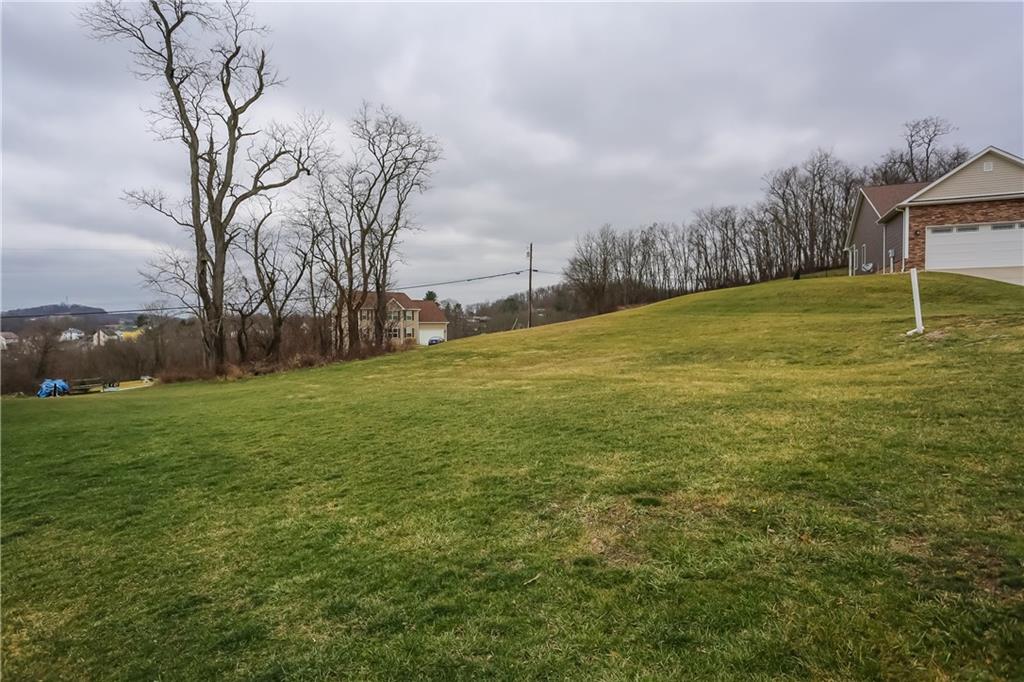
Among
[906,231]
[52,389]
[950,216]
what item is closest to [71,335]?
[52,389]

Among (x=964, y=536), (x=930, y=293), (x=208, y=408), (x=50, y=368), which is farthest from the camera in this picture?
(x=50, y=368)

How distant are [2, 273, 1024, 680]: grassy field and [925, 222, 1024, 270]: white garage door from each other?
17690 mm

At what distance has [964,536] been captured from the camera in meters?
2.94

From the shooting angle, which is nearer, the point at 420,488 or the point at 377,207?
the point at 420,488

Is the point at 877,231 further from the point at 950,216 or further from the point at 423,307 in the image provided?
the point at 423,307

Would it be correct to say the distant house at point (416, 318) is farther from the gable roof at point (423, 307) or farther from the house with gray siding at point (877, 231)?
the house with gray siding at point (877, 231)

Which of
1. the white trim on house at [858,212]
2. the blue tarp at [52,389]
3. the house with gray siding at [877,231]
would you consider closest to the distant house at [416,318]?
the blue tarp at [52,389]

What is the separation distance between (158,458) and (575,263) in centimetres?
5533

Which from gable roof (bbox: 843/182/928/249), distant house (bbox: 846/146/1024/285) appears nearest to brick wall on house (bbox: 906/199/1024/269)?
distant house (bbox: 846/146/1024/285)

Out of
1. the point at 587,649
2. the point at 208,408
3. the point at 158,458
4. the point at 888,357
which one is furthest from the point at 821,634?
the point at 208,408

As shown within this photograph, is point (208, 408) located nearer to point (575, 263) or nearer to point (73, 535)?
point (73, 535)

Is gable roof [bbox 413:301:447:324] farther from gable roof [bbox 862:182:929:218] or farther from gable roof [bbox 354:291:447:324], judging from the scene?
gable roof [bbox 862:182:929:218]

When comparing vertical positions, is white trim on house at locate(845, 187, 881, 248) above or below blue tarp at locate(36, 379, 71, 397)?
above

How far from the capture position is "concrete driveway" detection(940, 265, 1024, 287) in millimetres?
20469
